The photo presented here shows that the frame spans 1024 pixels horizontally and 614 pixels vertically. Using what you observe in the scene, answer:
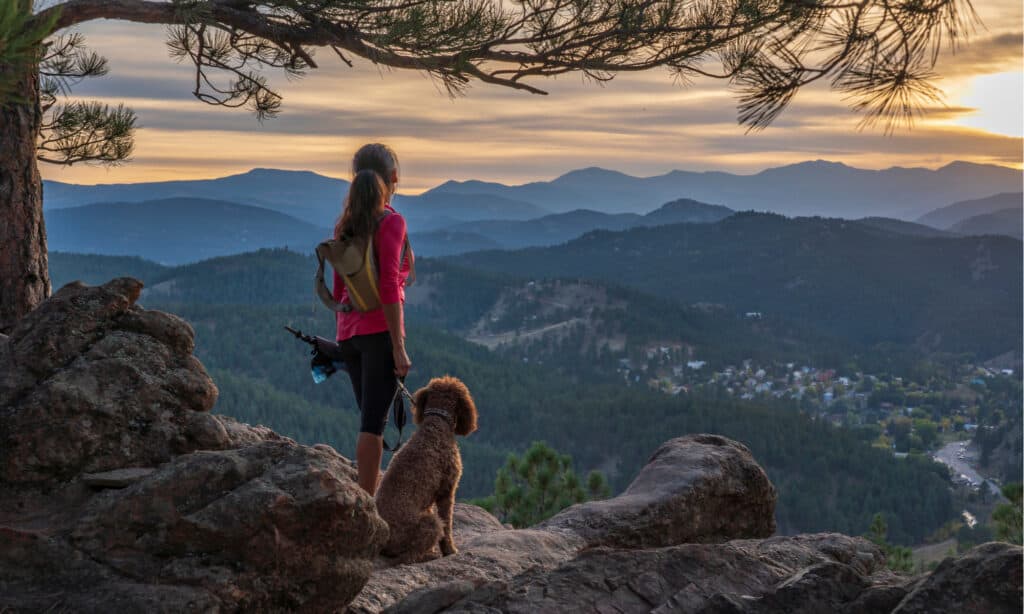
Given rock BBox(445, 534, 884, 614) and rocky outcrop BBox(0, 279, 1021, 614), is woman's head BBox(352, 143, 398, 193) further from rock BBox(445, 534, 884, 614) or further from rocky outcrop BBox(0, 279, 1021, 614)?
rock BBox(445, 534, 884, 614)

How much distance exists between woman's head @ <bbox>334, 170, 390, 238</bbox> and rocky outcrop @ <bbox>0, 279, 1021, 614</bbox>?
1294 millimetres

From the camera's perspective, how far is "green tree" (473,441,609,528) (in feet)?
52.9

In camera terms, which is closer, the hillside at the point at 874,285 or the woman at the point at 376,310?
the woman at the point at 376,310

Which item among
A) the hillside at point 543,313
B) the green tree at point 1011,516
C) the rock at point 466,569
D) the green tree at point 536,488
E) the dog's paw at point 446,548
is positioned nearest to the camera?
the rock at point 466,569

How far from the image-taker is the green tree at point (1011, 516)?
17406mm

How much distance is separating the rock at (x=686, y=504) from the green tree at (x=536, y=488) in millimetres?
7874

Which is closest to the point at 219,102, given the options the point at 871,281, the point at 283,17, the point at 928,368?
the point at 283,17

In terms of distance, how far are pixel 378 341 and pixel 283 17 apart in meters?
4.24

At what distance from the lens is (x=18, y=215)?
713 centimetres

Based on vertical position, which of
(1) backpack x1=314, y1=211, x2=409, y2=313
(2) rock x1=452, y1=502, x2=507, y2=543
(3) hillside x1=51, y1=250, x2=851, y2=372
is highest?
(1) backpack x1=314, y1=211, x2=409, y2=313

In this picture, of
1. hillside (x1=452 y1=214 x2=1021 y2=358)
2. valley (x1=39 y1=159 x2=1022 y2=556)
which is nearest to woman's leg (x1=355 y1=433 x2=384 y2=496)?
valley (x1=39 y1=159 x2=1022 y2=556)

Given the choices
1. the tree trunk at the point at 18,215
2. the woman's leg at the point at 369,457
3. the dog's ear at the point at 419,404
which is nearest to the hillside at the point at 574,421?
the tree trunk at the point at 18,215

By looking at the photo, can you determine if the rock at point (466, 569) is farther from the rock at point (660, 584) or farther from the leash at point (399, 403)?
the leash at point (399, 403)

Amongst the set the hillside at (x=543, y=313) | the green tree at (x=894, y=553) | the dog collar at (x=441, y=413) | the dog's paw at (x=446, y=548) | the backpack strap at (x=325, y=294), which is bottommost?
the hillside at (x=543, y=313)
